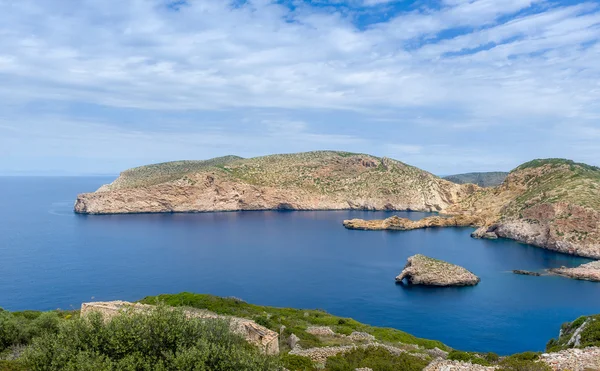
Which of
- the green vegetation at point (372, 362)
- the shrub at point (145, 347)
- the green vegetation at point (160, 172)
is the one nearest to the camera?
the shrub at point (145, 347)

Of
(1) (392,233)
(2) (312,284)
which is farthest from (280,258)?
(1) (392,233)

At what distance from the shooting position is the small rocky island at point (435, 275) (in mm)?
67312

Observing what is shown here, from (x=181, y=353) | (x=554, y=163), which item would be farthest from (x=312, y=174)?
(x=181, y=353)

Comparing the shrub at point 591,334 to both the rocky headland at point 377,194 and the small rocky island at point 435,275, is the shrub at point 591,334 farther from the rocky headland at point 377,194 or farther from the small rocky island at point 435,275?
the rocky headland at point 377,194

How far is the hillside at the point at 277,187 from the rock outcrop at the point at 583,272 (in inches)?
3455

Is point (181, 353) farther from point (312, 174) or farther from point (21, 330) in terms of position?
point (312, 174)

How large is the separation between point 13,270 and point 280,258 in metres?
49.3

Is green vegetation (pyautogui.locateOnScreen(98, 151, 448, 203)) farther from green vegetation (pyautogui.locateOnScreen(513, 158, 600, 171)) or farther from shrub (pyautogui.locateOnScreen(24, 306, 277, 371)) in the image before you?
shrub (pyautogui.locateOnScreen(24, 306, 277, 371))

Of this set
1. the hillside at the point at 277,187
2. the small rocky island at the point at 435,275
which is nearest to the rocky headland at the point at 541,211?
the hillside at the point at 277,187

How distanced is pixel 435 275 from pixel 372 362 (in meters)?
52.9

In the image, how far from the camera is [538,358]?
58.1 ft

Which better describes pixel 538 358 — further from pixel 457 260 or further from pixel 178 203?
pixel 178 203

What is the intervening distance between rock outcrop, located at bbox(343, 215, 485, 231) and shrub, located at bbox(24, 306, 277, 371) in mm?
109064

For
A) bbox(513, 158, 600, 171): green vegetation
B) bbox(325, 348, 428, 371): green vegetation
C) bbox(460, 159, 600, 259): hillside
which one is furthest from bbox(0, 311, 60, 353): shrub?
bbox(513, 158, 600, 171): green vegetation
